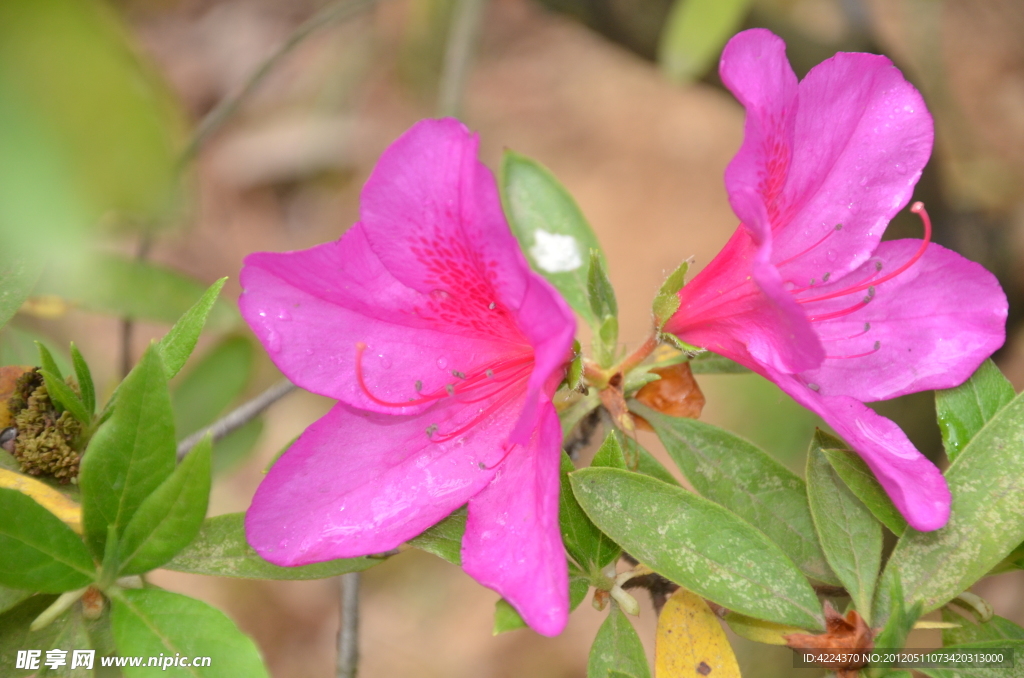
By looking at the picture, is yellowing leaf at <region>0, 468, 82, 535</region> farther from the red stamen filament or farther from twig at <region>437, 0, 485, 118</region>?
twig at <region>437, 0, 485, 118</region>

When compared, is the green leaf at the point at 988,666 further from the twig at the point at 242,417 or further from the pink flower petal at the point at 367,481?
the twig at the point at 242,417

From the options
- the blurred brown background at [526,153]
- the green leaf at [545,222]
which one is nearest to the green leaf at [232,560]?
the green leaf at [545,222]

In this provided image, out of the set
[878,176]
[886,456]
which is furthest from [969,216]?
[886,456]

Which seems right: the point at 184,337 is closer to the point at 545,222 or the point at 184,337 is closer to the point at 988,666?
the point at 545,222

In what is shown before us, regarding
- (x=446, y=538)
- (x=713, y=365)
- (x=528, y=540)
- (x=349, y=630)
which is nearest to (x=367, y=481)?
(x=446, y=538)

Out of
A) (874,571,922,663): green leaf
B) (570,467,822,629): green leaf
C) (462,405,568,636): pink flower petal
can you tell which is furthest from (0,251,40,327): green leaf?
(874,571,922,663): green leaf

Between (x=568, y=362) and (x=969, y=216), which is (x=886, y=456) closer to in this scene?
(x=568, y=362)
